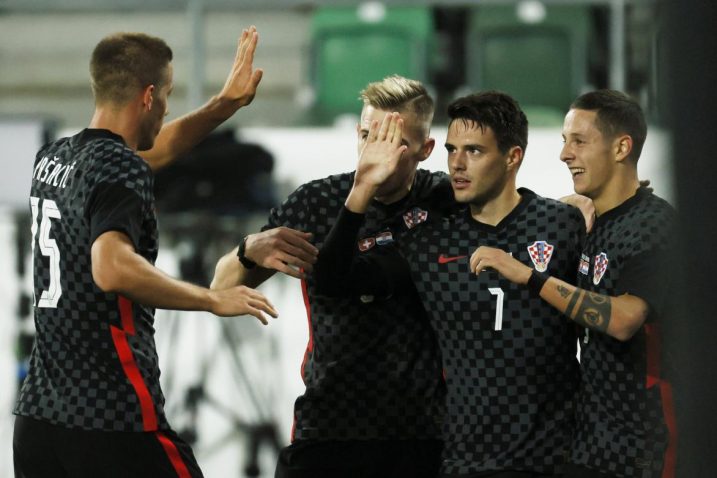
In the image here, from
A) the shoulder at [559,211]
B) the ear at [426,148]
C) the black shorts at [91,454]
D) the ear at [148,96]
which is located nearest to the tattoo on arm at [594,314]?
the shoulder at [559,211]

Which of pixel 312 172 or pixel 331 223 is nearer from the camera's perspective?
pixel 331 223

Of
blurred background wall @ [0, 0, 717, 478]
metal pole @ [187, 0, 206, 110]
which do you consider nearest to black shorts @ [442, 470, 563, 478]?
blurred background wall @ [0, 0, 717, 478]

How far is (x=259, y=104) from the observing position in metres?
7.21

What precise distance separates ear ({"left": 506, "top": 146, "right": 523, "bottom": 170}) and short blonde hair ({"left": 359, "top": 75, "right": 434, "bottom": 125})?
32 cm

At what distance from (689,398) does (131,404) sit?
6.20ft

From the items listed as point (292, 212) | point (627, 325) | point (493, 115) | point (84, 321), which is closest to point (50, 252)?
point (84, 321)

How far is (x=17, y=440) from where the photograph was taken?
9.66 ft

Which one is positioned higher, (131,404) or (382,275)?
(382,275)

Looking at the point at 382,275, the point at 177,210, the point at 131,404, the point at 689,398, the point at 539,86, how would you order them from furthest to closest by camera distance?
the point at 539,86 < the point at 177,210 < the point at 382,275 < the point at 131,404 < the point at 689,398

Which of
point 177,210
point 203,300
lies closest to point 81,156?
point 203,300

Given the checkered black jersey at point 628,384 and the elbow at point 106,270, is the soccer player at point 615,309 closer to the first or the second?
the checkered black jersey at point 628,384

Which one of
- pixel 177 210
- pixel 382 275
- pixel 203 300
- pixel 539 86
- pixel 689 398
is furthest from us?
pixel 539 86

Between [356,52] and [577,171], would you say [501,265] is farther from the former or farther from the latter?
[356,52]

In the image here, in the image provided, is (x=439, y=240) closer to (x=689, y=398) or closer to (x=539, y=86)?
(x=689, y=398)
